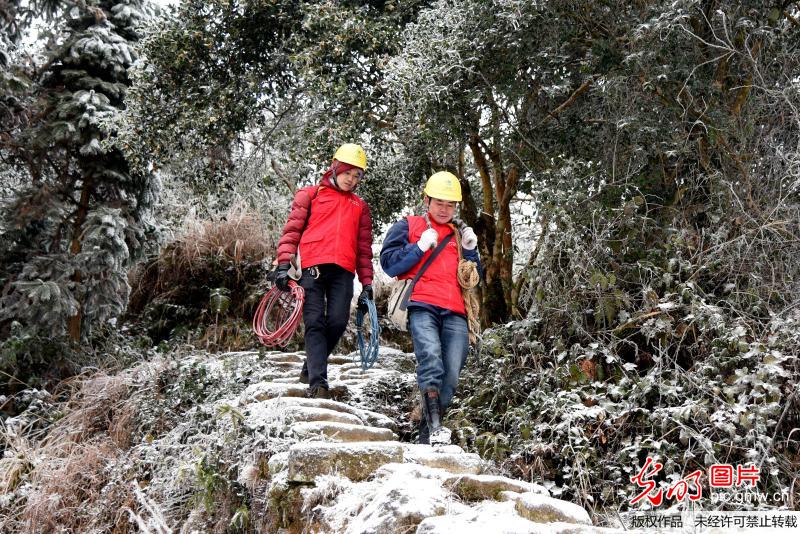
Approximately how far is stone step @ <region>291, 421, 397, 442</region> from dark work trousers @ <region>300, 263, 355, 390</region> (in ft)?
2.66

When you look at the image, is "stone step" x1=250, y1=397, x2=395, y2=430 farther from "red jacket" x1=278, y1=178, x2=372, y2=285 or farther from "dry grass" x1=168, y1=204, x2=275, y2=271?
"dry grass" x1=168, y1=204, x2=275, y2=271

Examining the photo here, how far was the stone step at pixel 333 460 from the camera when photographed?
13.8ft

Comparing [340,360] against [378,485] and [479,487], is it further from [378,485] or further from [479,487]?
[479,487]

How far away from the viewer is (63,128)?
8602 millimetres

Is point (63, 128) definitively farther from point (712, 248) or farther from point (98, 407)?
point (712, 248)

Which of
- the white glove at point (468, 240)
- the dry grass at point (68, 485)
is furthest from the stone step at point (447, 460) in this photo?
the dry grass at point (68, 485)

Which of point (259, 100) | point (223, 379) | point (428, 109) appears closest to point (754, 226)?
point (428, 109)

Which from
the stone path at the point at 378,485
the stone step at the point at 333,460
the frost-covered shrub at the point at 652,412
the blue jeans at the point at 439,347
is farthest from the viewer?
the blue jeans at the point at 439,347

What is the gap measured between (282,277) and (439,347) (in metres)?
1.32

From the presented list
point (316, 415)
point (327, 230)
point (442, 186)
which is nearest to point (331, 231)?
point (327, 230)

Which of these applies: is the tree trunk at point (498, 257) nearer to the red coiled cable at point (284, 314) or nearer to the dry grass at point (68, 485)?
the red coiled cable at point (284, 314)

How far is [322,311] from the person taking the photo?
5.70 meters

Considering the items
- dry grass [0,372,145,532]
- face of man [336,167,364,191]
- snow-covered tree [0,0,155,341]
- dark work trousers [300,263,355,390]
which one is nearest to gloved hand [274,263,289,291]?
dark work trousers [300,263,355,390]

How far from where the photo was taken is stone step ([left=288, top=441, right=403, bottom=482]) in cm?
421
